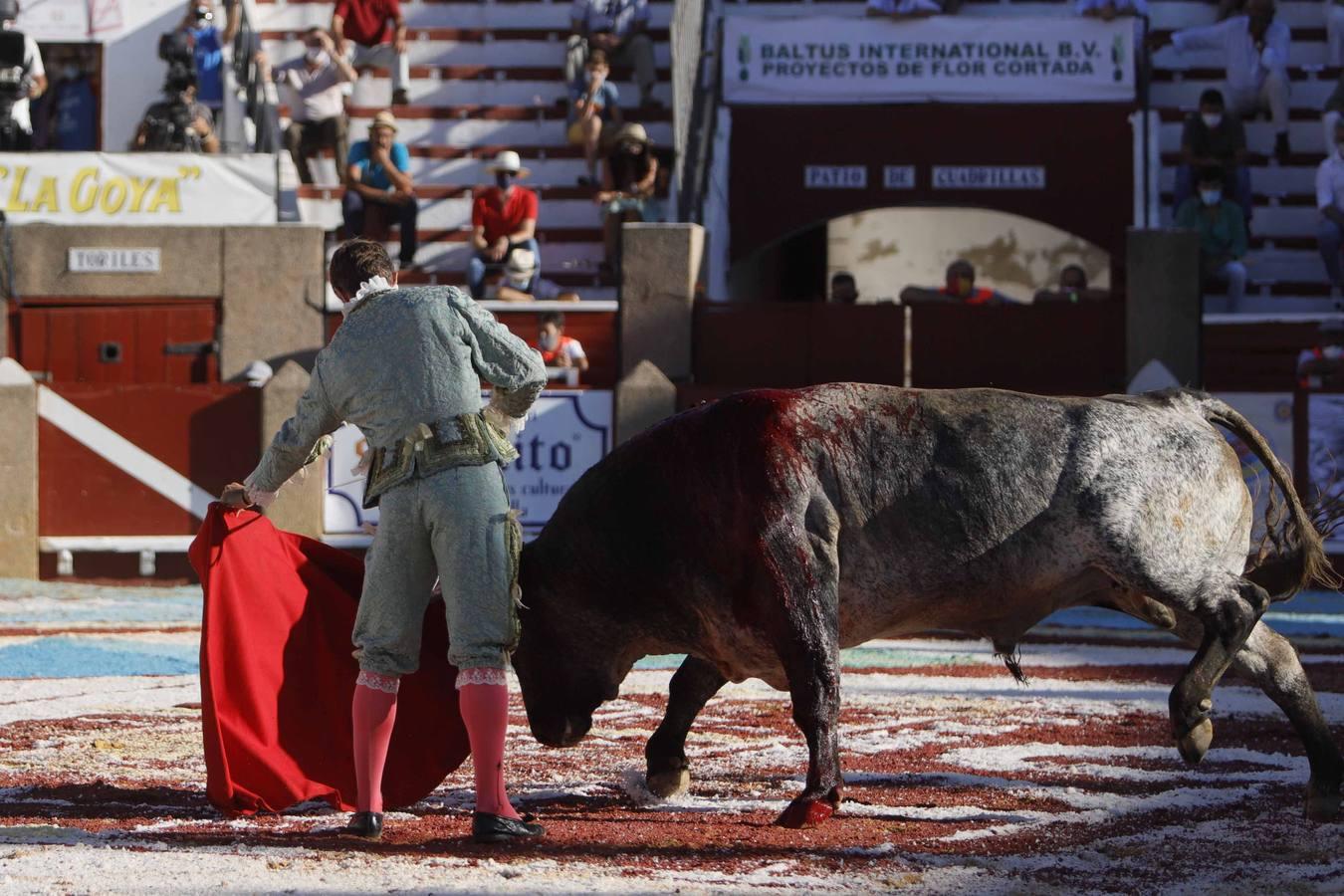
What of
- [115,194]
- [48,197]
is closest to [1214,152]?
[115,194]

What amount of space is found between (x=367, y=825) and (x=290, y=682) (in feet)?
2.28

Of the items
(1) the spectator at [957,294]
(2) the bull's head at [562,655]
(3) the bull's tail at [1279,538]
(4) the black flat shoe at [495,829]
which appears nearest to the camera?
(4) the black flat shoe at [495,829]

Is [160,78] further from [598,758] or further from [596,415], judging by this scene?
[598,758]

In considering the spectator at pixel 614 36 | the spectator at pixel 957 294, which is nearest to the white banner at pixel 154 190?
the spectator at pixel 614 36

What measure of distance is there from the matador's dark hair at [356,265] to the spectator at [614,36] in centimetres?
1293

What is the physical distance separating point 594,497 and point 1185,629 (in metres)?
1.81

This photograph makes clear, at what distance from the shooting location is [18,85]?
57.9 ft

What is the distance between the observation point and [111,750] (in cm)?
698

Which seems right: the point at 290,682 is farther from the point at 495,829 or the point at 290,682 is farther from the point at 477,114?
the point at 477,114

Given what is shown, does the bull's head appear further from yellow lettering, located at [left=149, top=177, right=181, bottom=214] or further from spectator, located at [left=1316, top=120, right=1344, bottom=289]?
spectator, located at [left=1316, top=120, right=1344, bottom=289]

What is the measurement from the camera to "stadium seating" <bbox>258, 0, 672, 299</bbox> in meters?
17.8

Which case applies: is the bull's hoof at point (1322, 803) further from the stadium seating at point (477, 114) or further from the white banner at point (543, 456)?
the stadium seating at point (477, 114)

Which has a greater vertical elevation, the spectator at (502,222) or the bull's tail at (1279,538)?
the spectator at (502,222)

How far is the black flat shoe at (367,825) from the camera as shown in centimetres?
542
